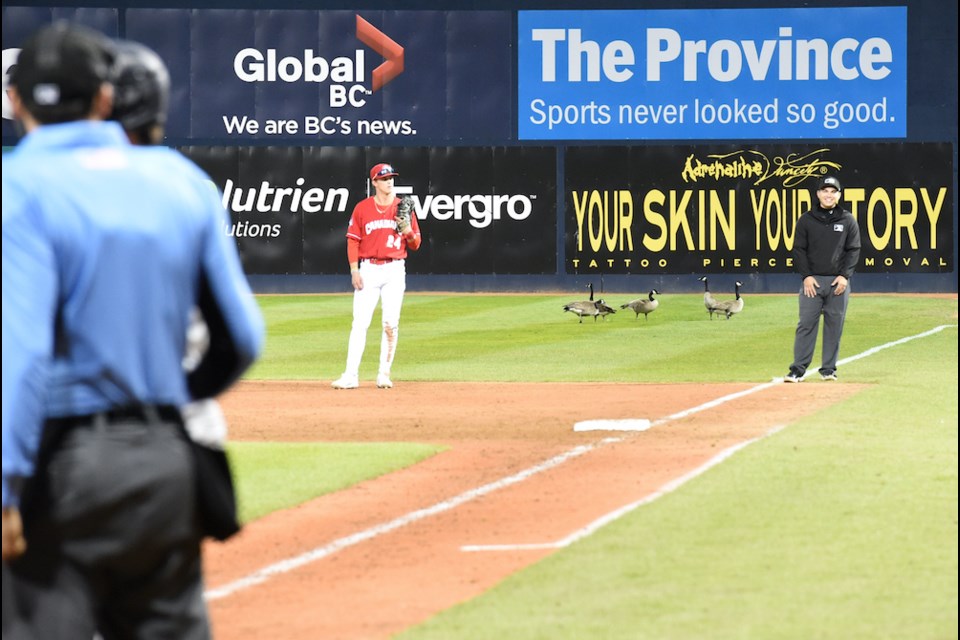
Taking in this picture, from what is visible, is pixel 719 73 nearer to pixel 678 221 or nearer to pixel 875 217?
pixel 678 221

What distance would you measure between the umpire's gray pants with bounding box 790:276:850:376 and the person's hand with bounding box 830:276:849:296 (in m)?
0.04

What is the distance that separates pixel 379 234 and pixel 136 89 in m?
14.0

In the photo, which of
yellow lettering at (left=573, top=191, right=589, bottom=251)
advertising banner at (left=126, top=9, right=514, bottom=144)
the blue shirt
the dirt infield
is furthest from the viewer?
advertising banner at (left=126, top=9, right=514, bottom=144)

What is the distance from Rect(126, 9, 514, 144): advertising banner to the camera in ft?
133

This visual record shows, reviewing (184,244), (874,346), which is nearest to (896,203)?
(874,346)

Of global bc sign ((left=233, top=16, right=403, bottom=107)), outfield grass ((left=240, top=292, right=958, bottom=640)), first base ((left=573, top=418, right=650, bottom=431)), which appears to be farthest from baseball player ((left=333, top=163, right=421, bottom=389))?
global bc sign ((left=233, top=16, right=403, bottom=107))

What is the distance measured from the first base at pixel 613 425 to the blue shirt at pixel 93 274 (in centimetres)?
1066

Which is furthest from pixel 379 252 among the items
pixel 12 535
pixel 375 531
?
pixel 12 535

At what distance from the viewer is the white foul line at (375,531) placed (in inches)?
337

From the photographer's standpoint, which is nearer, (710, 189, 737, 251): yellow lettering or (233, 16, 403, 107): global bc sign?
(710, 189, 737, 251): yellow lettering

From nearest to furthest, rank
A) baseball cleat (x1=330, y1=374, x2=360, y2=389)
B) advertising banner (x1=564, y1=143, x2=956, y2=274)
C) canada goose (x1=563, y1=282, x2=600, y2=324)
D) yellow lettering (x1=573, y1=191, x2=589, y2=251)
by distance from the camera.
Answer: baseball cleat (x1=330, y1=374, x2=360, y2=389), canada goose (x1=563, y1=282, x2=600, y2=324), advertising banner (x1=564, y1=143, x2=956, y2=274), yellow lettering (x1=573, y1=191, x2=589, y2=251)

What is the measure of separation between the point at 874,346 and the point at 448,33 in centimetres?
1806

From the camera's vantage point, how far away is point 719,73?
131 ft

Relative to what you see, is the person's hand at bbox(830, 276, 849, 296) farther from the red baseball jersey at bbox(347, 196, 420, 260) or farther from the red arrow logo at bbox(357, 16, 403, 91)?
the red arrow logo at bbox(357, 16, 403, 91)
